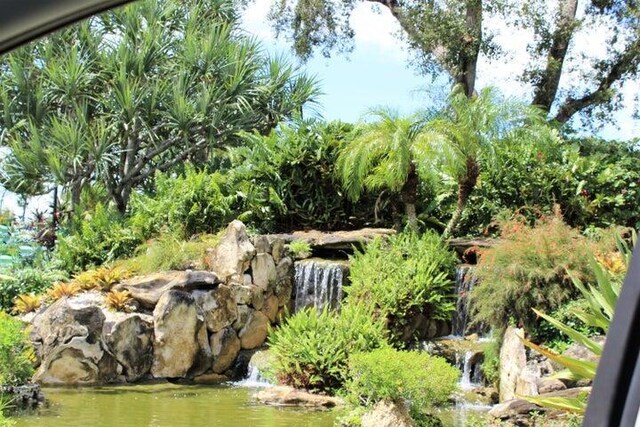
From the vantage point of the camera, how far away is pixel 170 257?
47.4 feet

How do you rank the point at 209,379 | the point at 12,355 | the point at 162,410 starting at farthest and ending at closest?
the point at 209,379 < the point at 162,410 < the point at 12,355

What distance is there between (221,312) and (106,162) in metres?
9.89

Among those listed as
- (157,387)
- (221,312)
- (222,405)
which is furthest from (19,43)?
(221,312)

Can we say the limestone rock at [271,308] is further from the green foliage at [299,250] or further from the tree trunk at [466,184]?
the tree trunk at [466,184]

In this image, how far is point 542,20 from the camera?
20.9 meters

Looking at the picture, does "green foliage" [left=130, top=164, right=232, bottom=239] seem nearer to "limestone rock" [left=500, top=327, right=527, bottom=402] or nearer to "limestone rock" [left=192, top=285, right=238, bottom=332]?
"limestone rock" [left=192, top=285, right=238, bottom=332]

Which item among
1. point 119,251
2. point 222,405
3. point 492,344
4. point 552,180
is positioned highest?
point 552,180

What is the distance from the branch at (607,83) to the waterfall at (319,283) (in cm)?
875

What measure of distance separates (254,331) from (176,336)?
4.84 ft

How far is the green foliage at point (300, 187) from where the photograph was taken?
17.9 m

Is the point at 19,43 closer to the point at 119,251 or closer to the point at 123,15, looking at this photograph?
the point at 119,251

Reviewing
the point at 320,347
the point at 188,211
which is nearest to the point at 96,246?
the point at 188,211

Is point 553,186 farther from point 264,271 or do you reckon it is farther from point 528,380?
point 528,380

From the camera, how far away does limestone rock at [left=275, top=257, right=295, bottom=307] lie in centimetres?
1438
